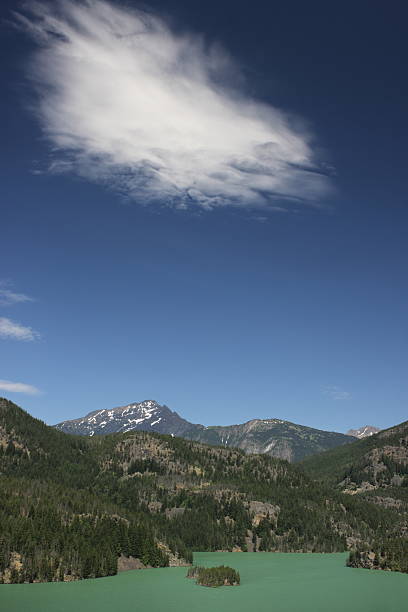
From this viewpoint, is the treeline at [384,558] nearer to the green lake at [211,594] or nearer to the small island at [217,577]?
the green lake at [211,594]

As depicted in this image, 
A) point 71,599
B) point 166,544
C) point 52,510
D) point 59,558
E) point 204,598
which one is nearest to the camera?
point 71,599

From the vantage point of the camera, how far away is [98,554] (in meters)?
152

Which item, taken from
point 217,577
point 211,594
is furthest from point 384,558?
point 211,594

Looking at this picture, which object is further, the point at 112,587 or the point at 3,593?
the point at 112,587

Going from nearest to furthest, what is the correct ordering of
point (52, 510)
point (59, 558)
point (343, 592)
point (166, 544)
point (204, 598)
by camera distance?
point (204, 598)
point (343, 592)
point (59, 558)
point (52, 510)
point (166, 544)

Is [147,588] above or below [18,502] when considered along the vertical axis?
below

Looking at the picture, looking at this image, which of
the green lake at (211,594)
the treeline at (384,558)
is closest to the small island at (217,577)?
the green lake at (211,594)

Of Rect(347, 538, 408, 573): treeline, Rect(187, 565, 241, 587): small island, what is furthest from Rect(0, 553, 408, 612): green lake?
Rect(347, 538, 408, 573): treeline

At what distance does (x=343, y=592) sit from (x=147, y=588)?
43018mm

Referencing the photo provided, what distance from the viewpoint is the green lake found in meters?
106

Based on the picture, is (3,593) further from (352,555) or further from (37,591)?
(352,555)

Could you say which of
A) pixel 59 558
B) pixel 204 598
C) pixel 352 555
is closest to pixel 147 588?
pixel 204 598

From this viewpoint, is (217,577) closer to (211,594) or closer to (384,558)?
(211,594)

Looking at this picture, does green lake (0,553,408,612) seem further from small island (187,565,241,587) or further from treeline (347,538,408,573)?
treeline (347,538,408,573)
